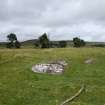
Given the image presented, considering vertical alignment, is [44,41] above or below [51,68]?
above

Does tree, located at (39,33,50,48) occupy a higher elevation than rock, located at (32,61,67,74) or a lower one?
higher

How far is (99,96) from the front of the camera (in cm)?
4916

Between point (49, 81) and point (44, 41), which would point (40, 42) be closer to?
point (44, 41)

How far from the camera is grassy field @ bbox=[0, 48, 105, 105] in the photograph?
47.8 metres

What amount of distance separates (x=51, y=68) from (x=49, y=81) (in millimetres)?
11599

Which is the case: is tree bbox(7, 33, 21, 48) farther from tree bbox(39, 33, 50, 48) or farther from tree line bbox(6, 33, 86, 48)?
tree bbox(39, 33, 50, 48)

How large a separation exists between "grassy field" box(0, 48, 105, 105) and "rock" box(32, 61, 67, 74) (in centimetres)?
156

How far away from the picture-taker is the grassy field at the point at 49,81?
157ft

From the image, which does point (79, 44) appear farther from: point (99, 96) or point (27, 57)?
point (99, 96)

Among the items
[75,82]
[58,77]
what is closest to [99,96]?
[75,82]

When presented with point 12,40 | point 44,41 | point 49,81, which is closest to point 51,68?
point 49,81

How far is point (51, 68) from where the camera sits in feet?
232

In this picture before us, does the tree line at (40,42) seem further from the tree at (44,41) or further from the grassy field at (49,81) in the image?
the grassy field at (49,81)

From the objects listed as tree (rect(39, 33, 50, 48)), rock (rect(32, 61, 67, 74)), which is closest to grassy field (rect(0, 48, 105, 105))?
rock (rect(32, 61, 67, 74))
